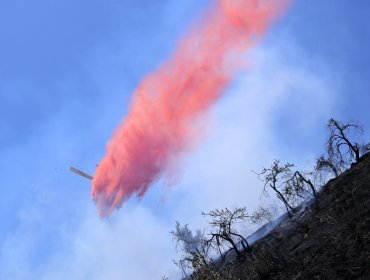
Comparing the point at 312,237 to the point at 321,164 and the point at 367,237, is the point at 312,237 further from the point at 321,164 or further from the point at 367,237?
the point at 321,164

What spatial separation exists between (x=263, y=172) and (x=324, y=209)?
9191mm

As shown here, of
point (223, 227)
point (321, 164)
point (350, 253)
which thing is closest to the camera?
point (350, 253)

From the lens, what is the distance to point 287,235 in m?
29.8

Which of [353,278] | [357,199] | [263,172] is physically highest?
[263,172]

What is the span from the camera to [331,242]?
67.2ft

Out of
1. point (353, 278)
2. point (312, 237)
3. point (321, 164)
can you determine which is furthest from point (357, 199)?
point (321, 164)

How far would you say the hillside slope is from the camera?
17.2 meters

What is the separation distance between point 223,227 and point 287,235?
561cm

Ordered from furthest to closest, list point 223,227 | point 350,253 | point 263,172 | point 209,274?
point 263,172 < point 223,227 < point 350,253 < point 209,274

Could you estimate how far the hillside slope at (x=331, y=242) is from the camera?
17.2 metres

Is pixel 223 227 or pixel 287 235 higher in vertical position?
pixel 223 227

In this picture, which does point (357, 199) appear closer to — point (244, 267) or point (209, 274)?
point (244, 267)

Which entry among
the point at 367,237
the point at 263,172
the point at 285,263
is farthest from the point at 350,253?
the point at 263,172

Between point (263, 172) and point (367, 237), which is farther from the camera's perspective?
point (263, 172)
